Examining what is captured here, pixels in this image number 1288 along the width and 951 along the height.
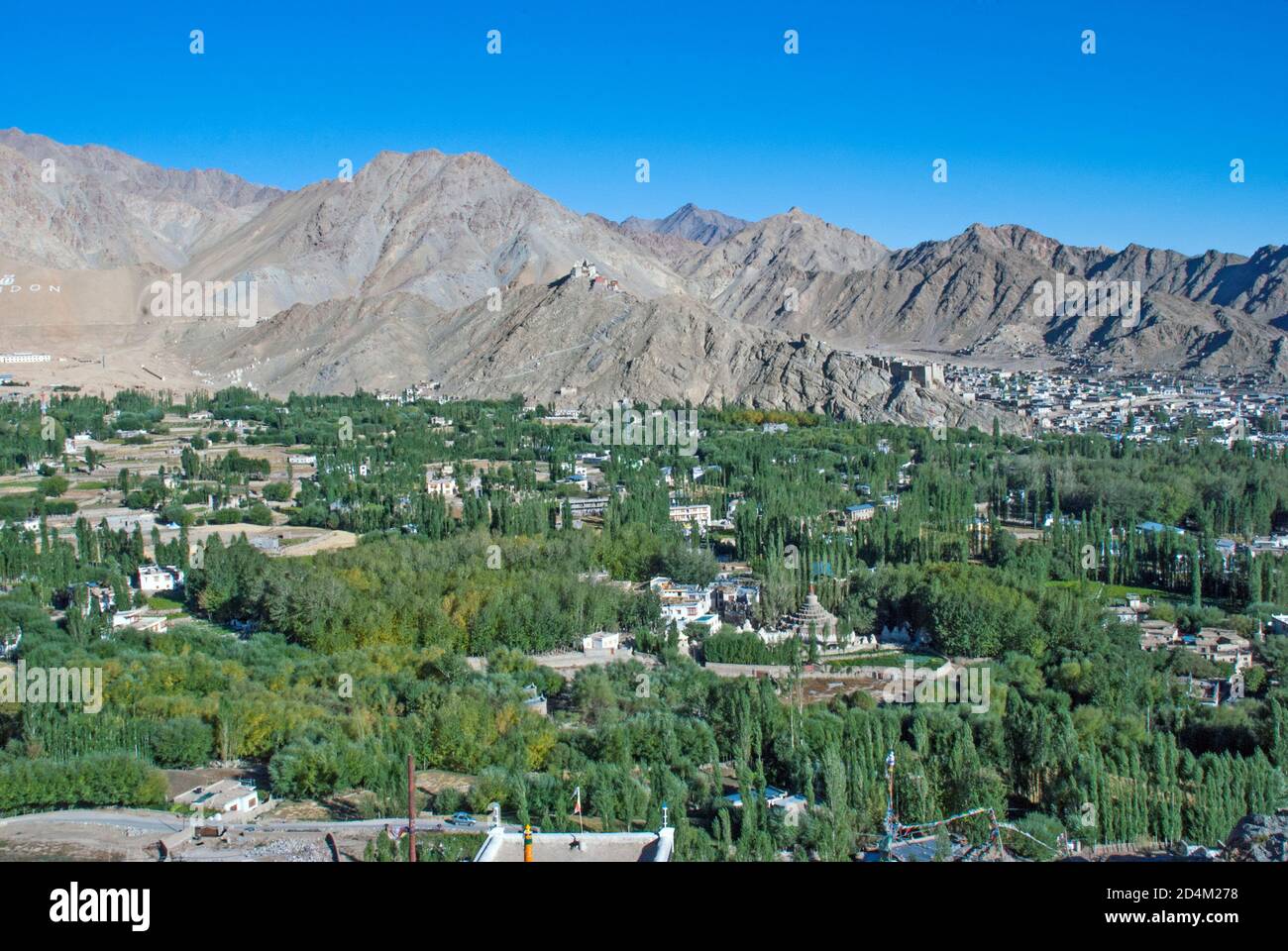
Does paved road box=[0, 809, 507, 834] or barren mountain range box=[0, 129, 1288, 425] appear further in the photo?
barren mountain range box=[0, 129, 1288, 425]

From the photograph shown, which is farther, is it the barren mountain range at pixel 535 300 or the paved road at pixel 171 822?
the barren mountain range at pixel 535 300

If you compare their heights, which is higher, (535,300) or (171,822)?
(535,300)

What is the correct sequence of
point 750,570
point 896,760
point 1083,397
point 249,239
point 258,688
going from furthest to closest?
point 249,239, point 1083,397, point 750,570, point 258,688, point 896,760

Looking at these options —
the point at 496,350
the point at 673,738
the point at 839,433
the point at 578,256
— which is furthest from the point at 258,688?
the point at 578,256

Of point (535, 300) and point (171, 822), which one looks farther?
point (535, 300)

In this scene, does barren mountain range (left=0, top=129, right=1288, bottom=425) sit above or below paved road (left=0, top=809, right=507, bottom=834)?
above

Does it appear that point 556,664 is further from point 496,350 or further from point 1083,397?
point 1083,397

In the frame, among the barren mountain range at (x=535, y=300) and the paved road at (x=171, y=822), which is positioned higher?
the barren mountain range at (x=535, y=300)
